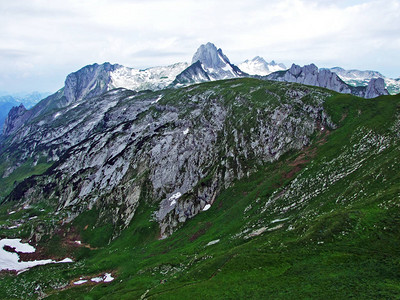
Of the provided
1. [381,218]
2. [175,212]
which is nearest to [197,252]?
[175,212]

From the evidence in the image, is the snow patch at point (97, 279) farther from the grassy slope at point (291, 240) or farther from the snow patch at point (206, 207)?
the snow patch at point (206, 207)

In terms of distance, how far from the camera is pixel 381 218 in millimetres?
49625

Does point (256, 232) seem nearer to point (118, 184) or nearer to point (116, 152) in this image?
point (118, 184)

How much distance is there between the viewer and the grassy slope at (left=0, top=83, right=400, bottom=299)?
4462cm

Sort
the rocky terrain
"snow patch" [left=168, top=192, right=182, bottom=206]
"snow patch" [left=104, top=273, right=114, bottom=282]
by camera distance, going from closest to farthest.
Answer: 1. the rocky terrain
2. "snow patch" [left=104, top=273, right=114, bottom=282]
3. "snow patch" [left=168, top=192, right=182, bottom=206]

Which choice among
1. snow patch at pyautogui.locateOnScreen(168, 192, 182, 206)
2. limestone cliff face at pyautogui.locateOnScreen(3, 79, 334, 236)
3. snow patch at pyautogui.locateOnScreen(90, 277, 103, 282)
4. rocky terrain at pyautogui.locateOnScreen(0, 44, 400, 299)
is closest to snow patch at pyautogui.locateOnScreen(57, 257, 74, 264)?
rocky terrain at pyautogui.locateOnScreen(0, 44, 400, 299)

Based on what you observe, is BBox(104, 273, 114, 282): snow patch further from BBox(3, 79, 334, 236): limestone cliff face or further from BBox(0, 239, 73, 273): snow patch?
BBox(0, 239, 73, 273): snow patch

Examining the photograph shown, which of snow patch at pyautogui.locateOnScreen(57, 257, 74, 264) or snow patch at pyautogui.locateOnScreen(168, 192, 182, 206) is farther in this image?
snow patch at pyautogui.locateOnScreen(168, 192, 182, 206)

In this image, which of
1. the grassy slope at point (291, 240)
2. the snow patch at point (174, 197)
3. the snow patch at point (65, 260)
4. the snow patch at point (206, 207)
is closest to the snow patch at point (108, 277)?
the grassy slope at point (291, 240)

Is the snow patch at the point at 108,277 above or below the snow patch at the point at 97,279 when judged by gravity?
above

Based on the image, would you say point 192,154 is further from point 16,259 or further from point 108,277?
point 16,259

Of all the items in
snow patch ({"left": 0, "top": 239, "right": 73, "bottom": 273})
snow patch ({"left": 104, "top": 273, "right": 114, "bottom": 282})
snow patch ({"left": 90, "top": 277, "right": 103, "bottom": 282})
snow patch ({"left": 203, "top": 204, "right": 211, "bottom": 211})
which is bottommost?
snow patch ({"left": 90, "top": 277, "right": 103, "bottom": 282})

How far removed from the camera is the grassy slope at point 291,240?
44.6 m

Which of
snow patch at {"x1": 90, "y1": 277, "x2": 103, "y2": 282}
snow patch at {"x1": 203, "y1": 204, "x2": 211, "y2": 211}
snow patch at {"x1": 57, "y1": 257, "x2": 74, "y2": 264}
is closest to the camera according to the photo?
snow patch at {"x1": 90, "y1": 277, "x2": 103, "y2": 282}
